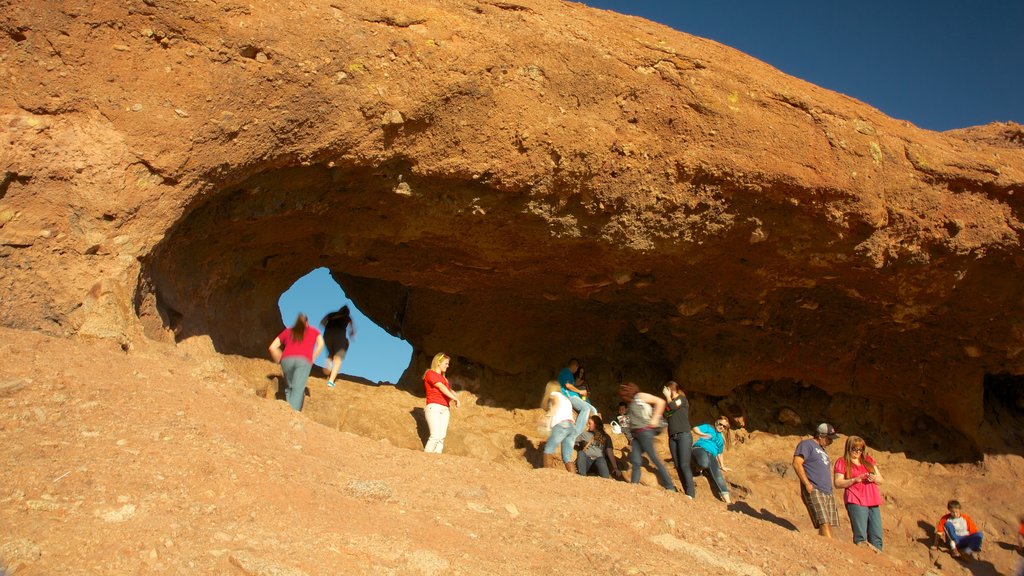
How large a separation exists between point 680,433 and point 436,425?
2.14 metres

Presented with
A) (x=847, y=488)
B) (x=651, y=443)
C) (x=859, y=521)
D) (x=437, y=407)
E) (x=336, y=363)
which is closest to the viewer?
(x=859, y=521)

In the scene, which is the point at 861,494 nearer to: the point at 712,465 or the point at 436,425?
the point at 712,465

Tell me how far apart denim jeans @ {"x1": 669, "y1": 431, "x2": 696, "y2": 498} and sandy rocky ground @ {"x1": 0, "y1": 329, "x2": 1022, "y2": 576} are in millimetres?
1267

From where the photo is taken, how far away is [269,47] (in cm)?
507

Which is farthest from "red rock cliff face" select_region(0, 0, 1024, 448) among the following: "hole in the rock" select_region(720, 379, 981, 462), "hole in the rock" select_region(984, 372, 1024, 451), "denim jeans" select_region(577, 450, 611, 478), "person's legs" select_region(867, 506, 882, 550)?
"person's legs" select_region(867, 506, 882, 550)

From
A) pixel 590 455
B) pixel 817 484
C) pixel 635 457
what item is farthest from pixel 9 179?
pixel 817 484

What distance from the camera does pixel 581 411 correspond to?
6.92 meters

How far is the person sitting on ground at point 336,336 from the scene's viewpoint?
23.5 ft

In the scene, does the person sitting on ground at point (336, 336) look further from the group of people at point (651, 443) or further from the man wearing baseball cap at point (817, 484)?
the man wearing baseball cap at point (817, 484)

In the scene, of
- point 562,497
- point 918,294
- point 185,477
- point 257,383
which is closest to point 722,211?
point 918,294

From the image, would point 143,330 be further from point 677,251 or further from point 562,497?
point 677,251

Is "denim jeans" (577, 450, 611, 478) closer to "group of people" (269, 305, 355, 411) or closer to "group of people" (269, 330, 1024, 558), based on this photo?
"group of people" (269, 330, 1024, 558)

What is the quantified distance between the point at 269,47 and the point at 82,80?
1126mm

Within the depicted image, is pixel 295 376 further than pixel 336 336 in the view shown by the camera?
No
